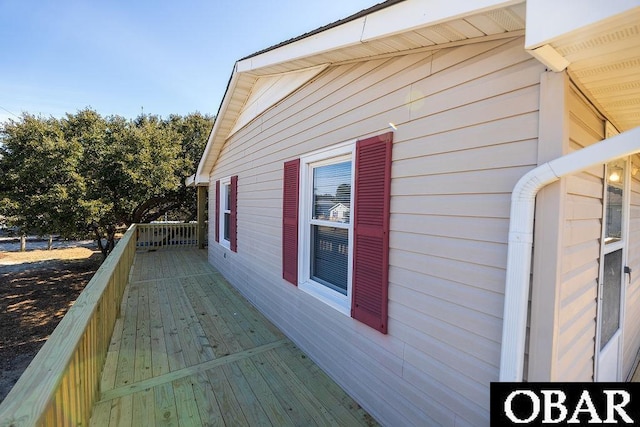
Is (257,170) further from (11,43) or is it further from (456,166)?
(11,43)

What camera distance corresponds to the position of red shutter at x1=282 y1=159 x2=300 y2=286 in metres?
3.40

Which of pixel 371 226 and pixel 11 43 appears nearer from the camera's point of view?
pixel 371 226

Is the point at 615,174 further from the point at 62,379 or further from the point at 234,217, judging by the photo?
the point at 234,217

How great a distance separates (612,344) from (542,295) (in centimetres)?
171

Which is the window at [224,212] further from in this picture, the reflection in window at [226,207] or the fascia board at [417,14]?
the fascia board at [417,14]

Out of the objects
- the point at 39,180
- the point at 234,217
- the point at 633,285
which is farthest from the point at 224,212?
the point at 39,180

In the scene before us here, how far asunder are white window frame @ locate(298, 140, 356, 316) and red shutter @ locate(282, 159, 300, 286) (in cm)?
8

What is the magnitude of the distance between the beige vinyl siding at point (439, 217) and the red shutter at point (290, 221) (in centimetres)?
74

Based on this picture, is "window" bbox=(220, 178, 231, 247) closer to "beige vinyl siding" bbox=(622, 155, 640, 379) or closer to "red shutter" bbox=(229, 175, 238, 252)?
"red shutter" bbox=(229, 175, 238, 252)

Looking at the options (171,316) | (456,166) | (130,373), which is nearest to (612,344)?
(456,166)

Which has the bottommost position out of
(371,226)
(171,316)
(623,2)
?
(171,316)

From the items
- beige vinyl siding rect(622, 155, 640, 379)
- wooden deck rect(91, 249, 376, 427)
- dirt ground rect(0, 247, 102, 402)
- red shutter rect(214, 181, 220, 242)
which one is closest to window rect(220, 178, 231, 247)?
red shutter rect(214, 181, 220, 242)

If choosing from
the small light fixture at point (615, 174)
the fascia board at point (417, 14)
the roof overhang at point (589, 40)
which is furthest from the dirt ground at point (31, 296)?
the small light fixture at point (615, 174)

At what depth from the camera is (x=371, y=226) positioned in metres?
2.29
